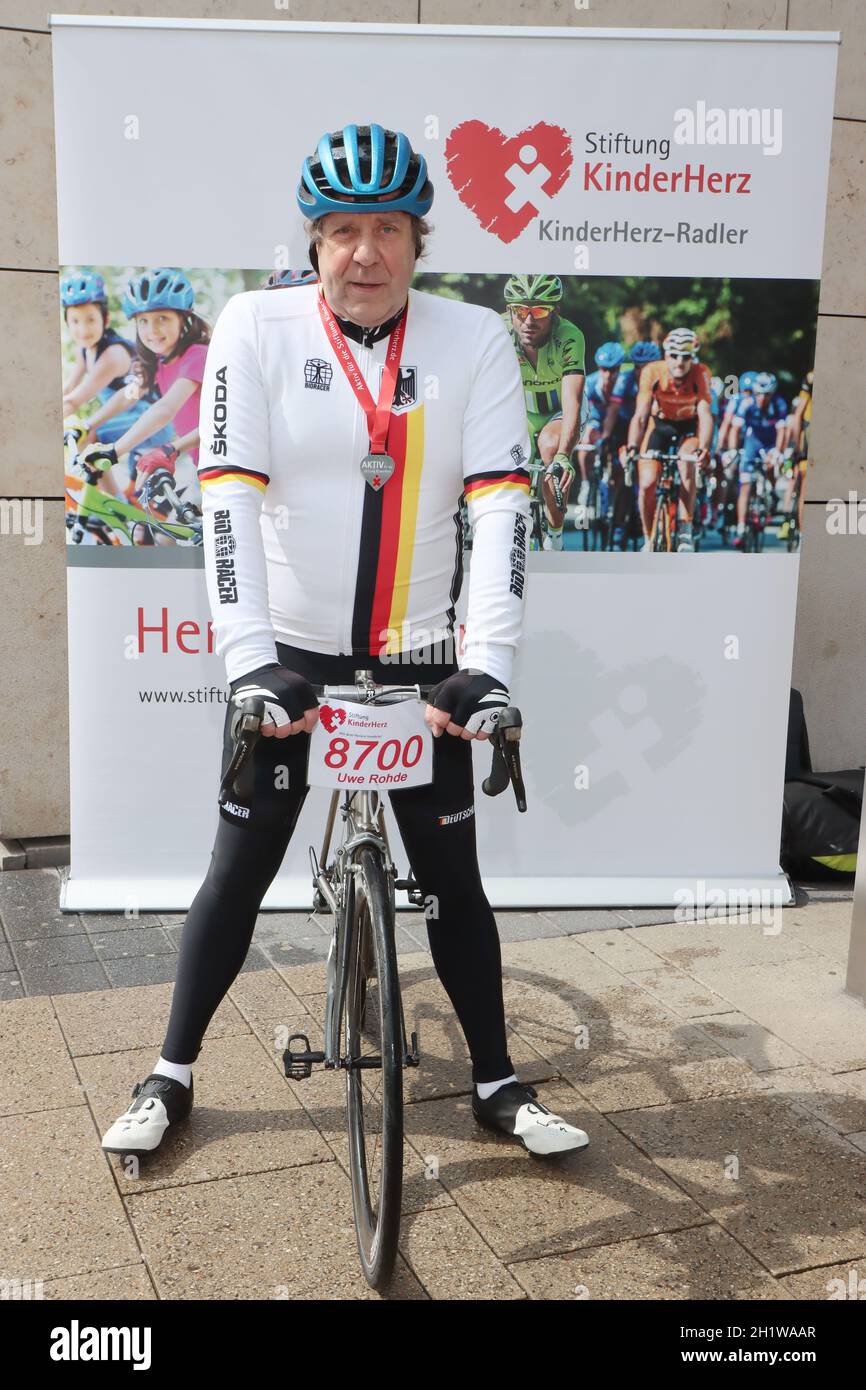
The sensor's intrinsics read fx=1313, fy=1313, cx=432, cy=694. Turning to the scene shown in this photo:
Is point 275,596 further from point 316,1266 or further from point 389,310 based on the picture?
point 316,1266

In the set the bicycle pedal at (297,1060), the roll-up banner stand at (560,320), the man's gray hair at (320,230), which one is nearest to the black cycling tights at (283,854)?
the bicycle pedal at (297,1060)

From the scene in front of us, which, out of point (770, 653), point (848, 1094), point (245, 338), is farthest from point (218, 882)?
point (770, 653)

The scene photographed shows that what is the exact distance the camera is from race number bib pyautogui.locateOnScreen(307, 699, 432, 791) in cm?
265

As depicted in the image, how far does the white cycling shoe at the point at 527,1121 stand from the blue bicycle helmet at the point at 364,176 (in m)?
2.03

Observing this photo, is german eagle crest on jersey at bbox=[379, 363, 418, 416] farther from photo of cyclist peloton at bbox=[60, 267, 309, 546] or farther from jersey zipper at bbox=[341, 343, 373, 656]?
photo of cyclist peloton at bbox=[60, 267, 309, 546]

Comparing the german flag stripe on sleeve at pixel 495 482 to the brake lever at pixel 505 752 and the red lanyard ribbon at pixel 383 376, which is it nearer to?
the red lanyard ribbon at pixel 383 376

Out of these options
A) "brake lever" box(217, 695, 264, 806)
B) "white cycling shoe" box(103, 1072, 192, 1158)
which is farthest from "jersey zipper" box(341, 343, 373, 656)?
"white cycling shoe" box(103, 1072, 192, 1158)

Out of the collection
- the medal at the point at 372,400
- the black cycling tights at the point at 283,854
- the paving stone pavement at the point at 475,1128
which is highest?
the medal at the point at 372,400

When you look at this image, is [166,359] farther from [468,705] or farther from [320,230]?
[468,705]

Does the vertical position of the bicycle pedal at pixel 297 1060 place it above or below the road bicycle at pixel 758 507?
below

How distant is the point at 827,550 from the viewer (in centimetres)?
570

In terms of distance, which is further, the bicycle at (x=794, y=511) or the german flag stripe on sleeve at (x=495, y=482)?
the bicycle at (x=794, y=511)

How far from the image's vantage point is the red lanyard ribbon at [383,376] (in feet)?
9.12

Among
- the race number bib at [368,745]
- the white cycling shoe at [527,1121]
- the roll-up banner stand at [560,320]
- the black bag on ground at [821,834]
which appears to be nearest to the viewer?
the race number bib at [368,745]
